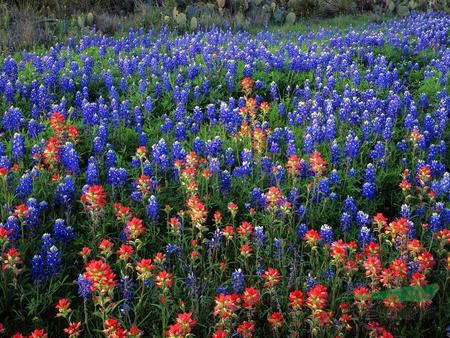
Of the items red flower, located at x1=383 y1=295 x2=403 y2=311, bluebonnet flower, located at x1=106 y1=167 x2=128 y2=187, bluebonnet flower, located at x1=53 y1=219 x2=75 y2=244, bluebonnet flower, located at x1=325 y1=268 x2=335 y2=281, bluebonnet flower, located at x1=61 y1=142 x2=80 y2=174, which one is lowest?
bluebonnet flower, located at x1=325 y1=268 x2=335 y2=281

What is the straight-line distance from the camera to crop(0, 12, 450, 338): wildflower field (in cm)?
319

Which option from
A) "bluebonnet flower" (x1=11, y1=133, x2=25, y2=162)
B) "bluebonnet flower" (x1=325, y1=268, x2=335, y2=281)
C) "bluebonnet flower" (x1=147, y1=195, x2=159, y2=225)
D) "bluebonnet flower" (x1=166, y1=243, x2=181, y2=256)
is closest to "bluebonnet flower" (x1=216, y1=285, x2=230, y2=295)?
"bluebonnet flower" (x1=166, y1=243, x2=181, y2=256)

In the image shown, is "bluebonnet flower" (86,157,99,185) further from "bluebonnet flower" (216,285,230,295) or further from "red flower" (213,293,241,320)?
"red flower" (213,293,241,320)

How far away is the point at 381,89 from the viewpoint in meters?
6.87

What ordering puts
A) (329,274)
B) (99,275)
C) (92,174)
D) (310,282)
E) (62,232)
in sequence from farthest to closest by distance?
(92,174), (62,232), (329,274), (310,282), (99,275)

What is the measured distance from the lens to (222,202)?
4.36 m

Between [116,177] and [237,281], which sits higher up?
[116,177]

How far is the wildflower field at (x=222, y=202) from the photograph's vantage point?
3.19 m

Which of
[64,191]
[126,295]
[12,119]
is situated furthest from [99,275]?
[12,119]

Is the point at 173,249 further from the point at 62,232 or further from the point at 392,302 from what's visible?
the point at 392,302

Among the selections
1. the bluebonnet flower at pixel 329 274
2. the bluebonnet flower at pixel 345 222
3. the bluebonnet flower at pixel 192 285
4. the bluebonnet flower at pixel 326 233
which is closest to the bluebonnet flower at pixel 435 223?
the bluebonnet flower at pixel 345 222

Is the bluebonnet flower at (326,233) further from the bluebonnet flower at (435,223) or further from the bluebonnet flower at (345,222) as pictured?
the bluebonnet flower at (435,223)

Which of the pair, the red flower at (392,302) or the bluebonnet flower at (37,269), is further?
the bluebonnet flower at (37,269)

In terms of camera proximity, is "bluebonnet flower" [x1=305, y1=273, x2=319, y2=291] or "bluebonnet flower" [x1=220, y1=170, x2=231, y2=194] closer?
"bluebonnet flower" [x1=305, y1=273, x2=319, y2=291]
